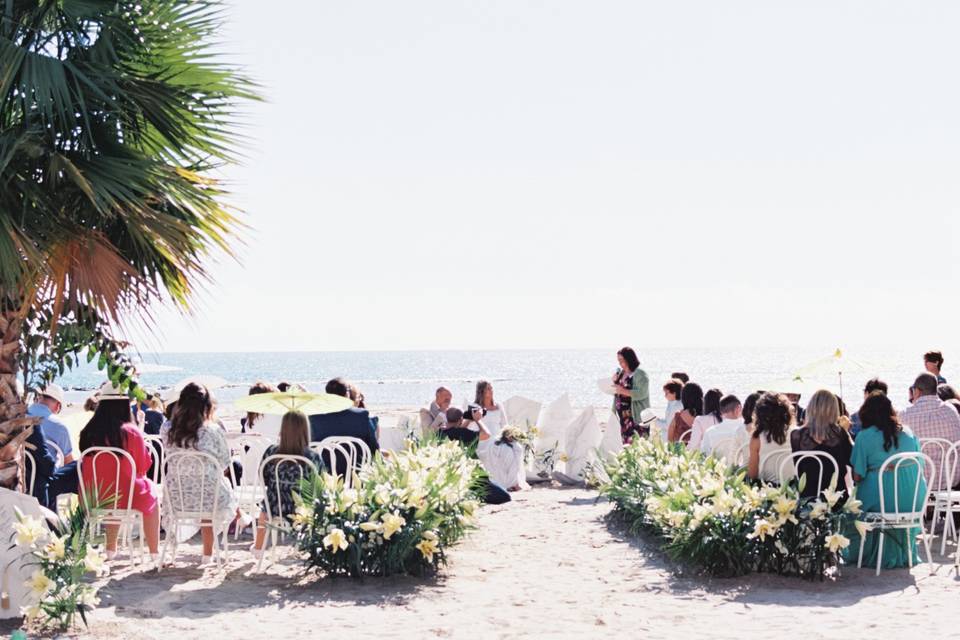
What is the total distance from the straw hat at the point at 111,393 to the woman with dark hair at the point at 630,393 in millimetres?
6437

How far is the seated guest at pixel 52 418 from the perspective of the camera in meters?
8.91

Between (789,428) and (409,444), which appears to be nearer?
(789,428)

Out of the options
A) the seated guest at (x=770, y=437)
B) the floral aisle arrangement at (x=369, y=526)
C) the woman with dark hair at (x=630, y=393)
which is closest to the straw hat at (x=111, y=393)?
the floral aisle arrangement at (x=369, y=526)

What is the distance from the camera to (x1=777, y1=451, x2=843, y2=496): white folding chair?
24.2 feet

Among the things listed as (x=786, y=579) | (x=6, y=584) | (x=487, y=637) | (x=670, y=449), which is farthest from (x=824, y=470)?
(x=6, y=584)

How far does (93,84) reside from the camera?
588 centimetres

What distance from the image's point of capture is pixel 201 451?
24.1 feet

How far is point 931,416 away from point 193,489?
5757mm

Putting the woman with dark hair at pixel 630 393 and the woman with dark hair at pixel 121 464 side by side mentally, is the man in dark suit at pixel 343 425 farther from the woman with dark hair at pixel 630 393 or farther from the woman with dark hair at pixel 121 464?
the woman with dark hair at pixel 630 393

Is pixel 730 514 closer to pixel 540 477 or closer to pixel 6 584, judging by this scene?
pixel 6 584

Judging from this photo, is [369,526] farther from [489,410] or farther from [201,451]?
[489,410]

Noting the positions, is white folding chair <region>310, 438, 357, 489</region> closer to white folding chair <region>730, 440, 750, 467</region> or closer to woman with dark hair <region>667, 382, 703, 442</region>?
white folding chair <region>730, 440, 750, 467</region>

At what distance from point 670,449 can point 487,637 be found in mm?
4983

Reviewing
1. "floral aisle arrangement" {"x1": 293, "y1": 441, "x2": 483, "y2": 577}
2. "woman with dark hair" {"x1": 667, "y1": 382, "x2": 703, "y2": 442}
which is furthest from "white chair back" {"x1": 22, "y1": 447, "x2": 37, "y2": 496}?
"woman with dark hair" {"x1": 667, "y1": 382, "x2": 703, "y2": 442}
